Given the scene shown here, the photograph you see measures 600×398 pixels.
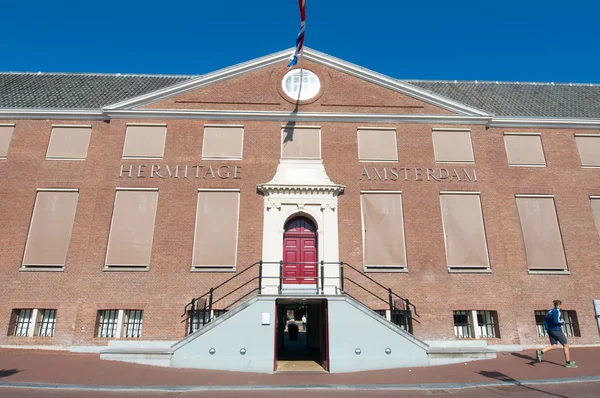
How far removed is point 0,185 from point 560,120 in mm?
23157

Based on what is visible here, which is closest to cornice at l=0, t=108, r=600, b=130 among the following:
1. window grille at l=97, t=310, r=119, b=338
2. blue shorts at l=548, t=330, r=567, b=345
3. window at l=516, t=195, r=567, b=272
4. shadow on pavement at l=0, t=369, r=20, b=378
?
window at l=516, t=195, r=567, b=272

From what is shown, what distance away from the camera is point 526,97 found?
19141 millimetres

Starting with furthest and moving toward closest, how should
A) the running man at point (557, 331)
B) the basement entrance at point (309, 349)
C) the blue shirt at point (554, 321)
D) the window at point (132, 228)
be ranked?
the window at point (132, 228)
the basement entrance at point (309, 349)
the blue shirt at point (554, 321)
the running man at point (557, 331)

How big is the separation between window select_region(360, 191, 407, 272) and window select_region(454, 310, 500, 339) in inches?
108

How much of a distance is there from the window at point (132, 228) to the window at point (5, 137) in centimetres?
526

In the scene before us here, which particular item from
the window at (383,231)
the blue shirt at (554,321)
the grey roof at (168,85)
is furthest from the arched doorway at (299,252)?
the grey roof at (168,85)

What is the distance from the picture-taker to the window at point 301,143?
1587 centimetres

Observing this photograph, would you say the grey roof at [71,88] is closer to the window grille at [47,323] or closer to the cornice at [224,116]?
the cornice at [224,116]

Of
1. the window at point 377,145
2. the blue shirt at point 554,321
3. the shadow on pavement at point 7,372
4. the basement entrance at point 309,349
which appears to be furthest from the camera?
the window at point 377,145

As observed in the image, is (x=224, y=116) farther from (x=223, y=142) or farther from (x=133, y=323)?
(x=133, y=323)

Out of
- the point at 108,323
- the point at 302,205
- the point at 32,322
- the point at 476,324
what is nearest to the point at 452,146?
the point at 302,205

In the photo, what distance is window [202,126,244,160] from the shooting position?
51.9ft

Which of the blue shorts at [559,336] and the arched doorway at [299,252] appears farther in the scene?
the arched doorway at [299,252]

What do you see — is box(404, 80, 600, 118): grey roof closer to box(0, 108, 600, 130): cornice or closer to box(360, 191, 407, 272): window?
box(0, 108, 600, 130): cornice
